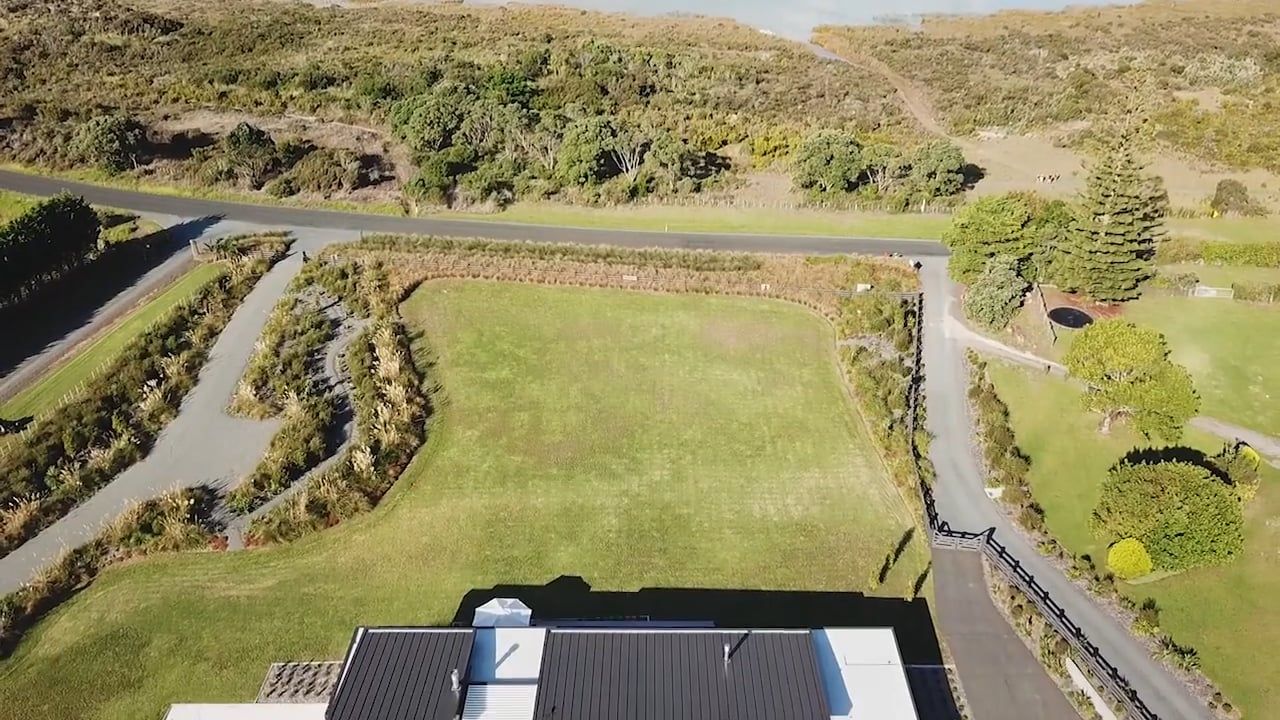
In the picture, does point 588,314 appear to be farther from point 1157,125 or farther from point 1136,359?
point 1157,125

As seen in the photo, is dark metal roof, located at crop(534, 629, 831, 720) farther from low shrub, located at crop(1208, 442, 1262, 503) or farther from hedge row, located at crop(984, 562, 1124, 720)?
low shrub, located at crop(1208, 442, 1262, 503)

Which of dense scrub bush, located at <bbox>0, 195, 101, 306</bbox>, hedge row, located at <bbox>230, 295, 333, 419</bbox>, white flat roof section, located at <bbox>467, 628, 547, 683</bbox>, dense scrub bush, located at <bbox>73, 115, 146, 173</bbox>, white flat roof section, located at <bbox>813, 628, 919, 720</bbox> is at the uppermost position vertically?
dense scrub bush, located at <bbox>73, 115, 146, 173</bbox>

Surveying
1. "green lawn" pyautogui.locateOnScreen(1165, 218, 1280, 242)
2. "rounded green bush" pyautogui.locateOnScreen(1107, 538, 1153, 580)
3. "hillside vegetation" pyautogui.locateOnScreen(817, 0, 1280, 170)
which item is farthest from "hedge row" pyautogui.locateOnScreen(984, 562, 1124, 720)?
"green lawn" pyautogui.locateOnScreen(1165, 218, 1280, 242)

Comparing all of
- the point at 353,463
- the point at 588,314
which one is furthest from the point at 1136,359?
the point at 353,463

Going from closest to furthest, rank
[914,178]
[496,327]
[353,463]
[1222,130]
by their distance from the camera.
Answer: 1. [353,463]
2. [496,327]
3. [914,178]
4. [1222,130]

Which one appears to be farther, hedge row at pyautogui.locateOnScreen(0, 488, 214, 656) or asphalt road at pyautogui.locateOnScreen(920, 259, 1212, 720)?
hedge row at pyautogui.locateOnScreen(0, 488, 214, 656)

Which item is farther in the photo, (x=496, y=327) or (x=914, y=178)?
(x=914, y=178)
